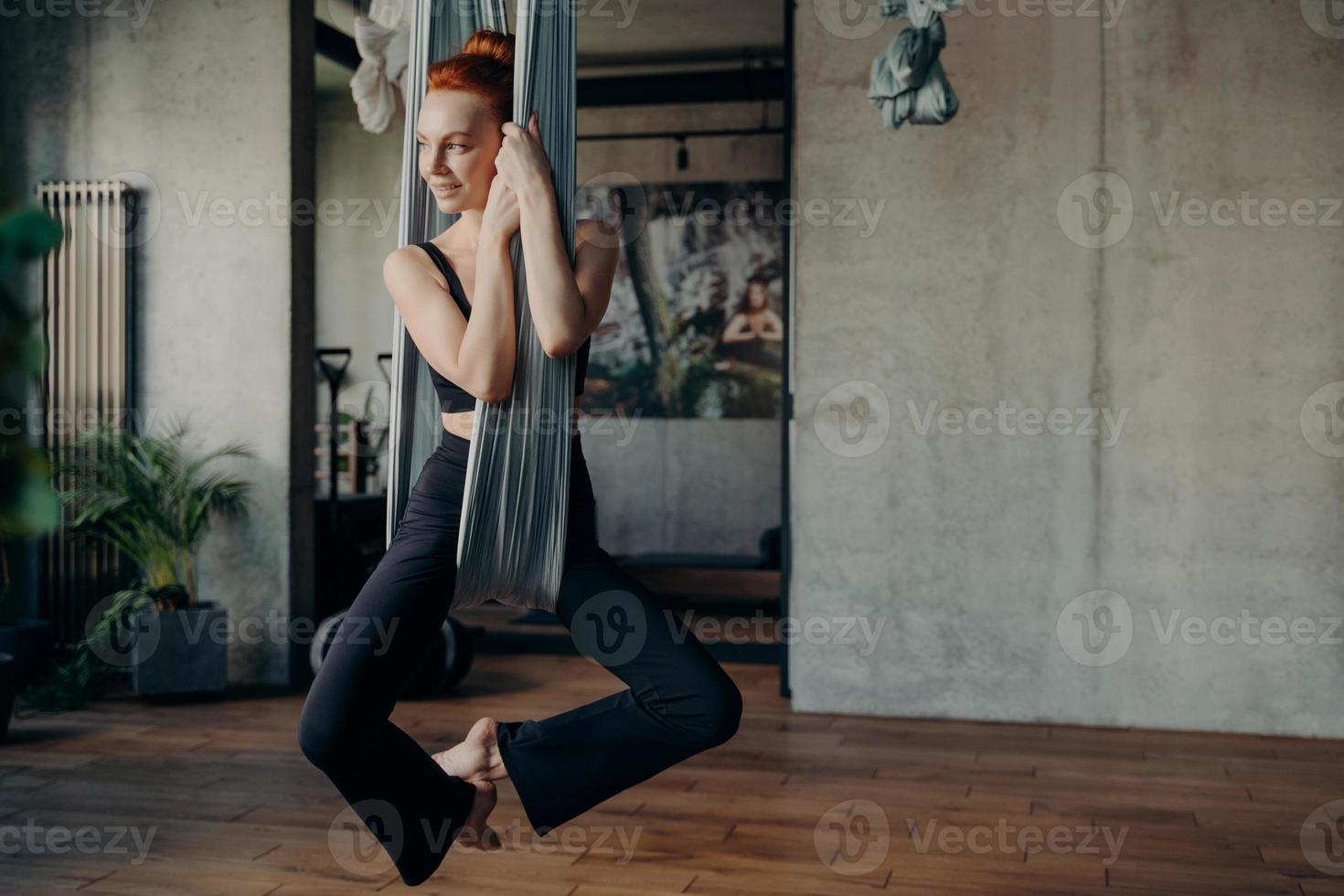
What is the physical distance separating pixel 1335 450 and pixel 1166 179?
3.59 feet

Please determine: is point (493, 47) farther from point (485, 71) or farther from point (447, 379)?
point (447, 379)

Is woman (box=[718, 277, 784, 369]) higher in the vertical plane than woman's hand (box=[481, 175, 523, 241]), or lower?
higher

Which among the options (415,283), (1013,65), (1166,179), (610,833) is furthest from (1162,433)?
(415,283)

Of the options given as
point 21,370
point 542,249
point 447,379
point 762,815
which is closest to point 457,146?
point 542,249

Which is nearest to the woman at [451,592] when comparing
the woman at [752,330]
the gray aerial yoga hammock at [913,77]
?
the gray aerial yoga hammock at [913,77]

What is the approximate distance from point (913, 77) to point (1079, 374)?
A: 1.74 m

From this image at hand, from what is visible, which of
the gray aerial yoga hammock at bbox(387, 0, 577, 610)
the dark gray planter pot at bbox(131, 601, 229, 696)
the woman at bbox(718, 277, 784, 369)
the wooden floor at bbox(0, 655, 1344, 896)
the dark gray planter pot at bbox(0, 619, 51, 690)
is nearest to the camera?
the gray aerial yoga hammock at bbox(387, 0, 577, 610)

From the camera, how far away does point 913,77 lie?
3.10 m

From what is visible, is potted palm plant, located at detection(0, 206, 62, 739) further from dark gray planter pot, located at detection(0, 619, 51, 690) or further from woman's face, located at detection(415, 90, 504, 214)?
dark gray planter pot, located at detection(0, 619, 51, 690)

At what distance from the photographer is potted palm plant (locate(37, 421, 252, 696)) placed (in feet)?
15.4

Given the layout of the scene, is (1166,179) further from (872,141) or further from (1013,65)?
(872,141)

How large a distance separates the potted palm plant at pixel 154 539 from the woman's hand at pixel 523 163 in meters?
3.28

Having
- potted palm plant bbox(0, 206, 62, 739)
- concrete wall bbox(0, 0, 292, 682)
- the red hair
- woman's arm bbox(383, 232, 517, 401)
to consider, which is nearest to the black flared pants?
woman's arm bbox(383, 232, 517, 401)

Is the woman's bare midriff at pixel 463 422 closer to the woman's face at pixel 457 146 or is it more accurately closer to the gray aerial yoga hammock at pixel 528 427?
the gray aerial yoga hammock at pixel 528 427
